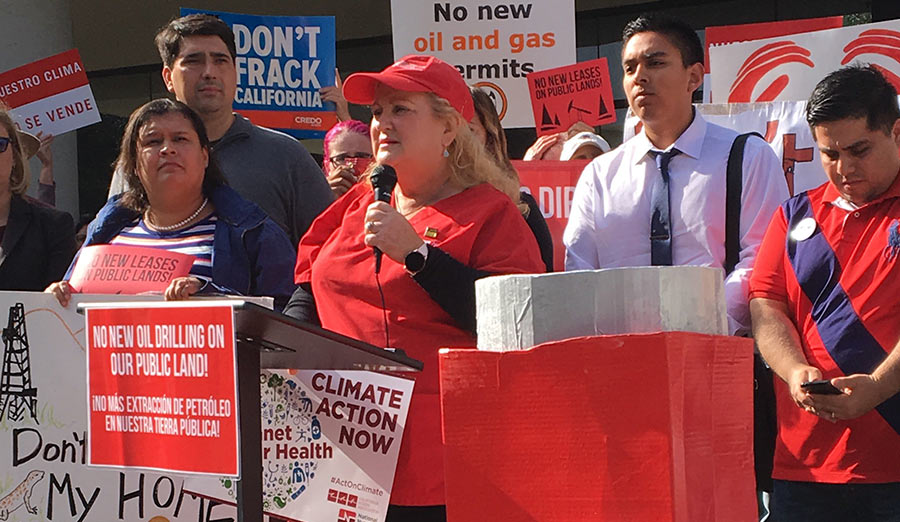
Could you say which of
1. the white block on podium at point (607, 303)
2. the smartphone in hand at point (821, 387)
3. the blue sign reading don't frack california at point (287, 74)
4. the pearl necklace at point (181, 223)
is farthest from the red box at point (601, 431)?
the blue sign reading don't frack california at point (287, 74)

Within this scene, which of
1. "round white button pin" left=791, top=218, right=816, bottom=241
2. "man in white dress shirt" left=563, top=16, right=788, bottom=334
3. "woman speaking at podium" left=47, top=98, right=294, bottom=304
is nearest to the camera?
"round white button pin" left=791, top=218, right=816, bottom=241

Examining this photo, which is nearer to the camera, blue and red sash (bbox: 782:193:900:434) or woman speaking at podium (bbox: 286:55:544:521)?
woman speaking at podium (bbox: 286:55:544:521)

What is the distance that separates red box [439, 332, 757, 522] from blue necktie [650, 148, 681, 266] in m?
1.62

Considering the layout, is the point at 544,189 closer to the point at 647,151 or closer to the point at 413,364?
the point at 647,151

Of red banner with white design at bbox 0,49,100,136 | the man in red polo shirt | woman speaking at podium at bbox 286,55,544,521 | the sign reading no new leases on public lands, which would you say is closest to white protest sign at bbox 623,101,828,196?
the man in red polo shirt

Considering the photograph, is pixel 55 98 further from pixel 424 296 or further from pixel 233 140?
pixel 424 296

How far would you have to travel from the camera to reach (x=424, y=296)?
3.08m

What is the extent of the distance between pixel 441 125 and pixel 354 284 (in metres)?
0.47

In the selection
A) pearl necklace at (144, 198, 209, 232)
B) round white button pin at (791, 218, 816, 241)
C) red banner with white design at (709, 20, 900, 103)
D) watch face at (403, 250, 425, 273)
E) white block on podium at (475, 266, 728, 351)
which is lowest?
white block on podium at (475, 266, 728, 351)

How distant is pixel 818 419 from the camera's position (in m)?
3.35

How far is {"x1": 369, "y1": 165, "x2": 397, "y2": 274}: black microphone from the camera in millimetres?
3092

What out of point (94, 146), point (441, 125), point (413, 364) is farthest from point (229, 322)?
point (94, 146)

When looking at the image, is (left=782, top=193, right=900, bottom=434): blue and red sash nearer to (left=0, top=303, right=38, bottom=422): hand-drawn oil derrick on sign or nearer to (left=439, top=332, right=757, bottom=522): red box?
(left=439, top=332, right=757, bottom=522): red box

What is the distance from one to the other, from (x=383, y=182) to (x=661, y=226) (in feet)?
3.56
